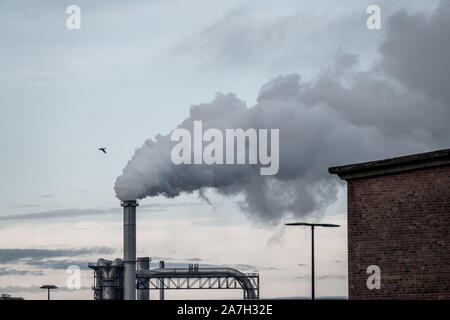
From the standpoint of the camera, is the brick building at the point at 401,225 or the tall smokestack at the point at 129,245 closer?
the brick building at the point at 401,225

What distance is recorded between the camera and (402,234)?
27.1m

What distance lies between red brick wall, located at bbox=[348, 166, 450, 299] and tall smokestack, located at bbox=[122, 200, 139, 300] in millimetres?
40527

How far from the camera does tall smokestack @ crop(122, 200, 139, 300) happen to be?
6700cm

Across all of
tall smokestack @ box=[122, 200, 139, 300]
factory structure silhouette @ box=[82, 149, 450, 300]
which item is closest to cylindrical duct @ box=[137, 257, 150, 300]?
tall smokestack @ box=[122, 200, 139, 300]

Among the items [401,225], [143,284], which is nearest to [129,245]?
[143,284]

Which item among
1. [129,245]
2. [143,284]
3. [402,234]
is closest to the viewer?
[402,234]

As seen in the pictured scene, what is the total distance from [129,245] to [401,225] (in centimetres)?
4342

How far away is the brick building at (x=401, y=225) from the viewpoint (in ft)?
87.0

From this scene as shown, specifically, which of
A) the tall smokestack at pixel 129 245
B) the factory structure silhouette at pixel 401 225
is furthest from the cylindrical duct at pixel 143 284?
the factory structure silhouette at pixel 401 225

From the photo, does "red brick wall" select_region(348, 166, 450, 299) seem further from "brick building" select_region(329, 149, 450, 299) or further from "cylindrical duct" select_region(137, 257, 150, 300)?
"cylindrical duct" select_region(137, 257, 150, 300)

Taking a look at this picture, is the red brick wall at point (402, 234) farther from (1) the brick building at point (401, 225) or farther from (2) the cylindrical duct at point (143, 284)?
(2) the cylindrical duct at point (143, 284)

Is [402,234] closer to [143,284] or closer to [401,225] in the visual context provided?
[401,225]

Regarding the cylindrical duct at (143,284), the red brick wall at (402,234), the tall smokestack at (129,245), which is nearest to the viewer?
the red brick wall at (402,234)
